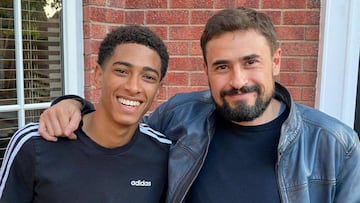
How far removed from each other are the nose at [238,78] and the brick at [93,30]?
1.30 m

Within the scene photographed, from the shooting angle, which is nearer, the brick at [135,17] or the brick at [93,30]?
the brick at [93,30]

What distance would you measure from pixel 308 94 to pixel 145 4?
4.10 feet

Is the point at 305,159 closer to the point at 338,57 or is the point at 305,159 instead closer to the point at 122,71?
the point at 122,71

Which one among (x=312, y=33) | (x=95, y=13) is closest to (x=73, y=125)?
(x=95, y=13)

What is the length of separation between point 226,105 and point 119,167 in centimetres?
49

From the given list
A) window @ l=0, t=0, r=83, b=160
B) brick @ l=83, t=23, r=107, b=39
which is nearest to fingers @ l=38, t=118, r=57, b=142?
window @ l=0, t=0, r=83, b=160

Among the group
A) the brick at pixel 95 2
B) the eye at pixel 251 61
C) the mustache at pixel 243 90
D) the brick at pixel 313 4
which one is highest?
the brick at pixel 313 4

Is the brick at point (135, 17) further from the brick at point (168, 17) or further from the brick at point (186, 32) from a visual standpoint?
the brick at point (186, 32)

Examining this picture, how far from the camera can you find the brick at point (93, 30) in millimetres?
2520

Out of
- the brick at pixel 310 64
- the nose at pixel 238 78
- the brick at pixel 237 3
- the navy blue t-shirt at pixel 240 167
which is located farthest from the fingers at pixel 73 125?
the brick at pixel 310 64

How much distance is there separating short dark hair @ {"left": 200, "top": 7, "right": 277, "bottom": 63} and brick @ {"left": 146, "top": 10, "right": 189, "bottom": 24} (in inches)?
40.2

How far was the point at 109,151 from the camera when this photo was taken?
1.50 metres

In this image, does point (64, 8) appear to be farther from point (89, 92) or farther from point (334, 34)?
point (334, 34)

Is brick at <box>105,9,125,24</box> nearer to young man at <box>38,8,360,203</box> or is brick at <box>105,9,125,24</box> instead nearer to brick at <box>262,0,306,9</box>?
brick at <box>262,0,306,9</box>
